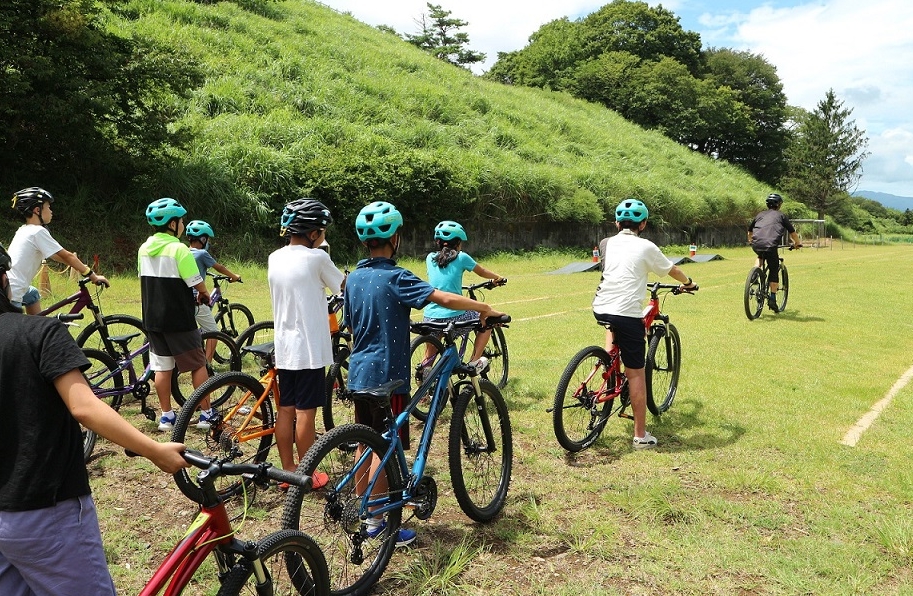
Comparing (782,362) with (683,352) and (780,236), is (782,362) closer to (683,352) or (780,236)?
(683,352)

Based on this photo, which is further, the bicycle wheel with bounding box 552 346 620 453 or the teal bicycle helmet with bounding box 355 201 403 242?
the bicycle wheel with bounding box 552 346 620 453

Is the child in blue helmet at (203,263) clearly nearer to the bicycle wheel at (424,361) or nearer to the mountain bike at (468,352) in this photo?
the mountain bike at (468,352)

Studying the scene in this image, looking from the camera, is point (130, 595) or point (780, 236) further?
point (780, 236)

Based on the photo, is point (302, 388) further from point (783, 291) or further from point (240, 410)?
point (783, 291)

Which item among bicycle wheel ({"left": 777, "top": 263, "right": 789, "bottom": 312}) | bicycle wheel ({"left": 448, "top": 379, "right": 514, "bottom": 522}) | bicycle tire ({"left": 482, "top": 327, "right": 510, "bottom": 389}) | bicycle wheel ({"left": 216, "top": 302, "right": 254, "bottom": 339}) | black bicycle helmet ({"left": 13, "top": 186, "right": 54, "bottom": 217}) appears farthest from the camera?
bicycle wheel ({"left": 777, "top": 263, "right": 789, "bottom": 312})

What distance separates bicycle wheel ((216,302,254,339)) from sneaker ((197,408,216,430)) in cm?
345

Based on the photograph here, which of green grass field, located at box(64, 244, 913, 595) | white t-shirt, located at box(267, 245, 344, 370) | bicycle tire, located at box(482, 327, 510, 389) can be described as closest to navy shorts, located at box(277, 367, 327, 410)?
white t-shirt, located at box(267, 245, 344, 370)

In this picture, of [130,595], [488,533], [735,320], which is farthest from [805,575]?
[735,320]

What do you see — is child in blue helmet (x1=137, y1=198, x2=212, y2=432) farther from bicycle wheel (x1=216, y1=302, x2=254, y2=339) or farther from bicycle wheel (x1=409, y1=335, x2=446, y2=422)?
bicycle wheel (x1=216, y1=302, x2=254, y2=339)

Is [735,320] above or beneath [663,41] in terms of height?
beneath

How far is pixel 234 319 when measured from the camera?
30.7 feet

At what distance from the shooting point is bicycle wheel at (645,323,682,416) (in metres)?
6.66

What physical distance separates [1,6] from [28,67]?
1213 mm

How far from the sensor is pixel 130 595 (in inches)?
145
